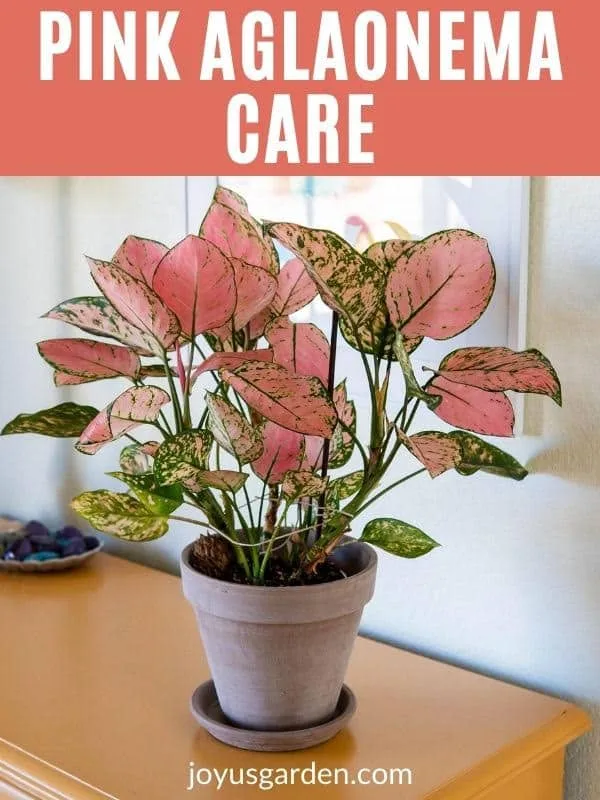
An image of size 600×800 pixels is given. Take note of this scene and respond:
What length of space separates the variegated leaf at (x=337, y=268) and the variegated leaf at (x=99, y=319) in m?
0.15

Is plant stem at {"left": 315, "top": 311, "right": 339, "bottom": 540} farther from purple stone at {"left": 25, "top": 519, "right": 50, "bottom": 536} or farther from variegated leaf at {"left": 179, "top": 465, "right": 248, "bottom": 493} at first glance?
purple stone at {"left": 25, "top": 519, "right": 50, "bottom": 536}

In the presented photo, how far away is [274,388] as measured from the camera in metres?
0.77

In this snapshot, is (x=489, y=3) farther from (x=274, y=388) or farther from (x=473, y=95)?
(x=274, y=388)

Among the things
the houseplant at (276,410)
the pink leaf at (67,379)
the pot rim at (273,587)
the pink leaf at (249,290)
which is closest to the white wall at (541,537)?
the houseplant at (276,410)

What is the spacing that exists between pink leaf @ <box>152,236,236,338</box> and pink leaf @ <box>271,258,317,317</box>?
0.32 feet

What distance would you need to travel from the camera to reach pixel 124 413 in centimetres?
81

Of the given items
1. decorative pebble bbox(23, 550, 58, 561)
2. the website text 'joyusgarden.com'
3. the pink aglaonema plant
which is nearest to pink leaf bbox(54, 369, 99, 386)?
the pink aglaonema plant

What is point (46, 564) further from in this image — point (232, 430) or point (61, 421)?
point (232, 430)

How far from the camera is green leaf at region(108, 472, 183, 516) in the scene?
84 cm

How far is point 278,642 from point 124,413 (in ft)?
0.75

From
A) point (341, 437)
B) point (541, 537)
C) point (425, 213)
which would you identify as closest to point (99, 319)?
point (341, 437)

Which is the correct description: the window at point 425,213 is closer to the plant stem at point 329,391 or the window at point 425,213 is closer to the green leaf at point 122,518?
the plant stem at point 329,391

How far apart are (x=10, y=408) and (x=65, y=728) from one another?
82 centimetres

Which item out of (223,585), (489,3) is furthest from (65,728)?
(489,3)
